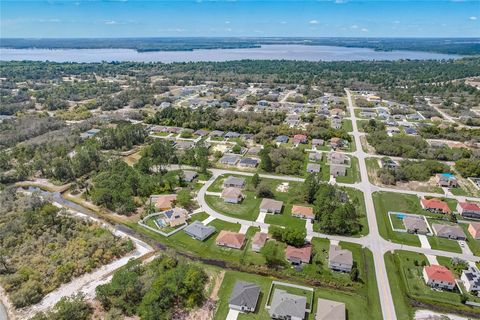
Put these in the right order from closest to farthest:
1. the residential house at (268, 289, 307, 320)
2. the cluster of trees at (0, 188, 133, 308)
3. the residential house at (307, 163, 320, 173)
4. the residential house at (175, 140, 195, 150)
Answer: the residential house at (268, 289, 307, 320) < the cluster of trees at (0, 188, 133, 308) < the residential house at (307, 163, 320, 173) < the residential house at (175, 140, 195, 150)

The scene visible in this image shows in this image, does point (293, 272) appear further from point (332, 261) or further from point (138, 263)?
point (138, 263)

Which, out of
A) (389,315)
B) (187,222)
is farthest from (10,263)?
(389,315)

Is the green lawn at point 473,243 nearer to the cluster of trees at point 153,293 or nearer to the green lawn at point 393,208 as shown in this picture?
the green lawn at point 393,208

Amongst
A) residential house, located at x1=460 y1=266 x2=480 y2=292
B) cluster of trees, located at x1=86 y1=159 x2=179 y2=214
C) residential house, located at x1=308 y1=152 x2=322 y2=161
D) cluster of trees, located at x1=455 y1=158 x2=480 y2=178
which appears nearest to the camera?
residential house, located at x1=460 y1=266 x2=480 y2=292

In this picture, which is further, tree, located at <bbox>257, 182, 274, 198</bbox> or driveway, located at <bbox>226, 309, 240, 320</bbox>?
tree, located at <bbox>257, 182, 274, 198</bbox>

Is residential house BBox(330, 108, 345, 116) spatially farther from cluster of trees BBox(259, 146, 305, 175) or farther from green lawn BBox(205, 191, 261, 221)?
green lawn BBox(205, 191, 261, 221)

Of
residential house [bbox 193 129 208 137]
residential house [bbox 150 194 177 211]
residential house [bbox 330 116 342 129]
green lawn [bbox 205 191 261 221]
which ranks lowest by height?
green lawn [bbox 205 191 261 221]

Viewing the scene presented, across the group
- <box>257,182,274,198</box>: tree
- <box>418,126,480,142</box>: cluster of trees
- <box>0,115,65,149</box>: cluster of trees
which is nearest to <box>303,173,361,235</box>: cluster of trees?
<box>257,182,274,198</box>: tree
